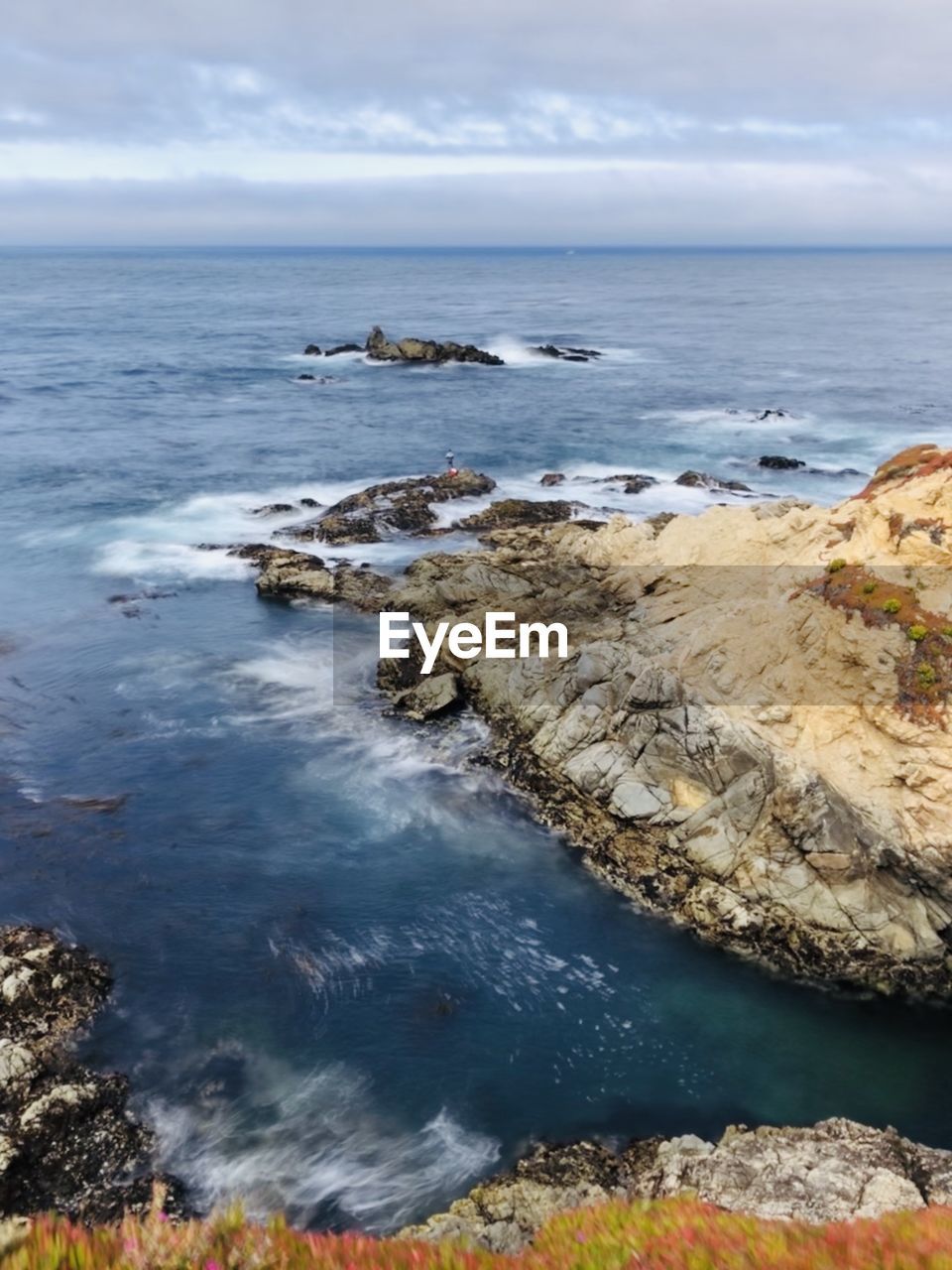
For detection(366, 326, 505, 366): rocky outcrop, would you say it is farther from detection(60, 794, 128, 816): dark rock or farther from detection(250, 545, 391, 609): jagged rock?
detection(60, 794, 128, 816): dark rock

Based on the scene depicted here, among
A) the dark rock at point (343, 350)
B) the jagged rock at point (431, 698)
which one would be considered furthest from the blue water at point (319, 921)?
the dark rock at point (343, 350)

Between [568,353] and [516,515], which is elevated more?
[568,353]

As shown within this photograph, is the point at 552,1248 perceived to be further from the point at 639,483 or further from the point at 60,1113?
the point at 639,483

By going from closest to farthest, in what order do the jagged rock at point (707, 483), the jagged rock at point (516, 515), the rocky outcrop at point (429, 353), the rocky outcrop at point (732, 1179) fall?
1. the rocky outcrop at point (732, 1179)
2. the jagged rock at point (516, 515)
3. the jagged rock at point (707, 483)
4. the rocky outcrop at point (429, 353)

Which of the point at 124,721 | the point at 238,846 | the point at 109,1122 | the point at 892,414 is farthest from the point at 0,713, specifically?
the point at 892,414

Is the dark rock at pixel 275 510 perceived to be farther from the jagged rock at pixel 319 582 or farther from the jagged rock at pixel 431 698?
the jagged rock at pixel 431 698

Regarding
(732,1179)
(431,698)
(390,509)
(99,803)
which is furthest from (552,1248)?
(390,509)

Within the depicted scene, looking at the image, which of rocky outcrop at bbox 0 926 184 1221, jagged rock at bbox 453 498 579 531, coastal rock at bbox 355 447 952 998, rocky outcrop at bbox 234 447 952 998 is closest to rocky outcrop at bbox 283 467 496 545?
jagged rock at bbox 453 498 579 531
